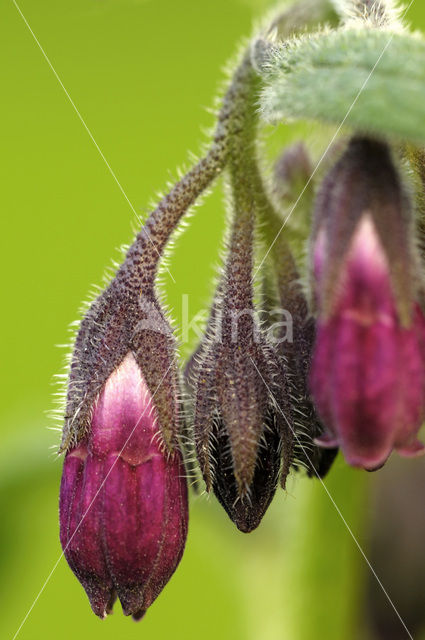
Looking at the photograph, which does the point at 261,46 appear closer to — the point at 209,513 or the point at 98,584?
the point at 98,584

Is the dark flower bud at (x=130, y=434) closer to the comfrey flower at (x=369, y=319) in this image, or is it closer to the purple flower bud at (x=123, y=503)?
the purple flower bud at (x=123, y=503)

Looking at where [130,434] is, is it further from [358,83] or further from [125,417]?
[358,83]

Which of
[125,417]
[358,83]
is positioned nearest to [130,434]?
[125,417]

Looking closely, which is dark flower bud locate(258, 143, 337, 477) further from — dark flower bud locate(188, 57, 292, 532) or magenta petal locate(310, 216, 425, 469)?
magenta petal locate(310, 216, 425, 469)

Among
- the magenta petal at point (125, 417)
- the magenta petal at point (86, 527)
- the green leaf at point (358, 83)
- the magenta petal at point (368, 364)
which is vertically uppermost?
the green leaf at point (358, 83)

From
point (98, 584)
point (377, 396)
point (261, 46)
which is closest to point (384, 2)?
point (261, 46)

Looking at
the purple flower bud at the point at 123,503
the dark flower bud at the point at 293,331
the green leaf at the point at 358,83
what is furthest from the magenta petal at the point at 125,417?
the green leaf at the point at 358,83

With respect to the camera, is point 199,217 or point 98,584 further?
point 199,217
